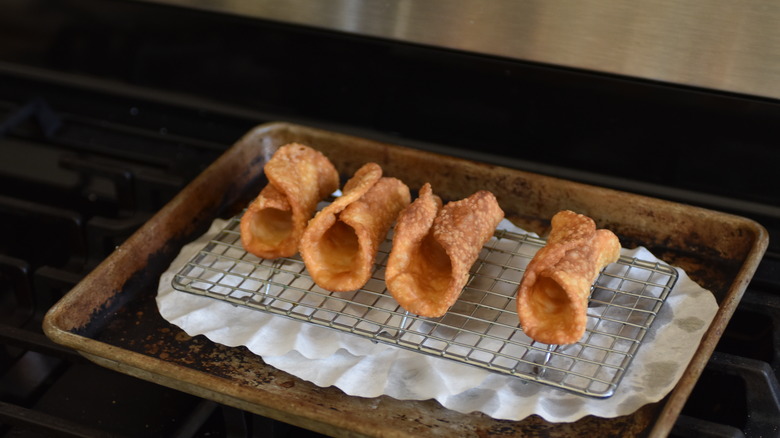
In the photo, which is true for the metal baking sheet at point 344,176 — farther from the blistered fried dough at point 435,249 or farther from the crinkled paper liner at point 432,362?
the blistered fried dough at point 435,249

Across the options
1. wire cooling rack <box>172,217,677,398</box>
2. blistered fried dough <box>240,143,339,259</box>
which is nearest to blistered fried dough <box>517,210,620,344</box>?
wire cooling rack <box>172,217,677,398</box>

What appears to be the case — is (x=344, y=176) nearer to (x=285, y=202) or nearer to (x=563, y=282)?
(x=285, y=202)

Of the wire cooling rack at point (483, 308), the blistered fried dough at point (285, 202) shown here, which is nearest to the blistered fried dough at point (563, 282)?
the wire cooling rack at point (483, 308)

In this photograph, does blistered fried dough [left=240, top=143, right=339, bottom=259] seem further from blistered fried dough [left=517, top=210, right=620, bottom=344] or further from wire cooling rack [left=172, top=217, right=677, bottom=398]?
blistered fried dough [left=517, top=210, right=620, bottom=344]

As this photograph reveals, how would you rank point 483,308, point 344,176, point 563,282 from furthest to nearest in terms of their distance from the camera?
point 344,176 < point 483,308 < point 563,282

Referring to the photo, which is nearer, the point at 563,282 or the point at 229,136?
the point at 563,282

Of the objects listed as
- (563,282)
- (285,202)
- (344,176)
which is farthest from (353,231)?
(563,282)
